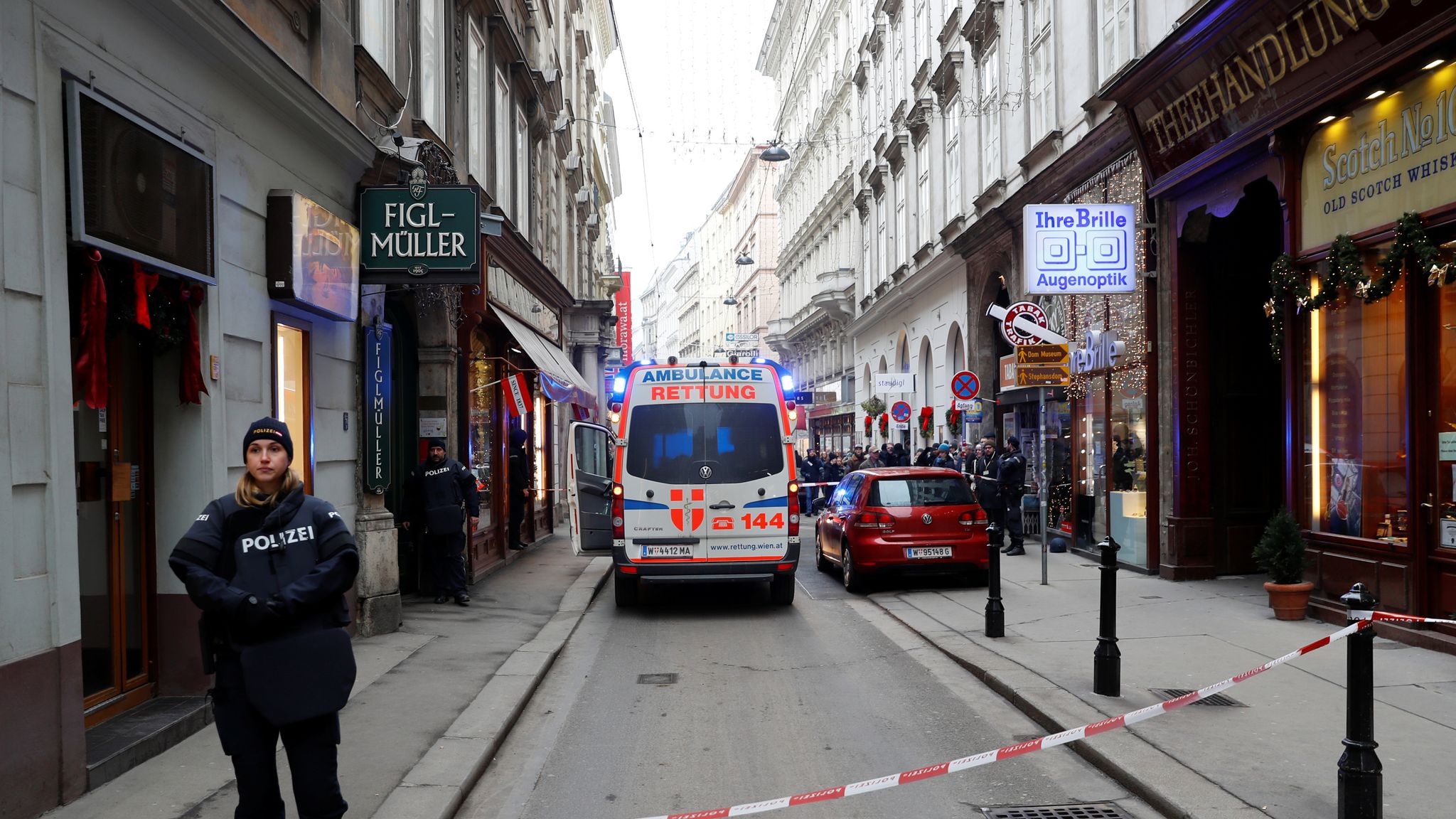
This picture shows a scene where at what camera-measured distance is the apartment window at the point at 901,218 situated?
31.7 meters

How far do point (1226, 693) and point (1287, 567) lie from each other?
3313 mm

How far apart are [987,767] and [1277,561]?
5.44 meters

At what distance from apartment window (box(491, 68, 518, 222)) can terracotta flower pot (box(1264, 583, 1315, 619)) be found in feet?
39.5

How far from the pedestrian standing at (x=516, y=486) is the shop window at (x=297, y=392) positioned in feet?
27.8

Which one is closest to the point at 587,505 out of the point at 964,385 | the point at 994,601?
the point at 994,601

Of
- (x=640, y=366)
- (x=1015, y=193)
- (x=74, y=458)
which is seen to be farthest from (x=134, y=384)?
(x=1015, y=193)

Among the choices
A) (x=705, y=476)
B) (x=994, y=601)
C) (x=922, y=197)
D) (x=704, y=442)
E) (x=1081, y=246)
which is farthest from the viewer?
(x=922, y=197)

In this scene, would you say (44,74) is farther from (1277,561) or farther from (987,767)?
(1277,561)

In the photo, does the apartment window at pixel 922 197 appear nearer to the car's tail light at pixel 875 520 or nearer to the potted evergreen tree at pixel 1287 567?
the car's tail light at pixel 875 520

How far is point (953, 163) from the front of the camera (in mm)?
26438

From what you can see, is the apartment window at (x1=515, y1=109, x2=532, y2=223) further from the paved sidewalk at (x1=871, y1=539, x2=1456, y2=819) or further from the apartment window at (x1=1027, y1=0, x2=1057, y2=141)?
the paved sidewalk at (x1=871, y1=539, x2=1456, y2=819)

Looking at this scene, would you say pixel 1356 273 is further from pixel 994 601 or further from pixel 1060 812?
pixel 1060 812

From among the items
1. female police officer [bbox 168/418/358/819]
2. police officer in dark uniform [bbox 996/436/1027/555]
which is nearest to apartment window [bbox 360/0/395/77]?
female police officer [bbox 168/418/358/819]

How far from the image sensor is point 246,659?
4094 millimetres
